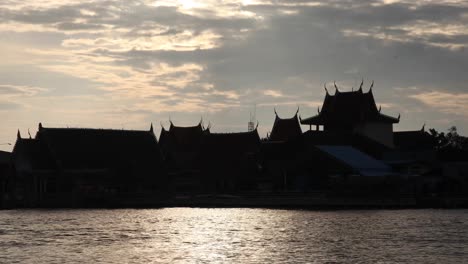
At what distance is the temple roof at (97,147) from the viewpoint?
85062 mm

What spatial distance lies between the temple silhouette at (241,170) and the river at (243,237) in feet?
26.7

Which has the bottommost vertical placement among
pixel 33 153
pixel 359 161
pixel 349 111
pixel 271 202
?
pixel 271 202

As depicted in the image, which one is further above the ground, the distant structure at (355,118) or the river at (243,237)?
the distant structure at (355,118)

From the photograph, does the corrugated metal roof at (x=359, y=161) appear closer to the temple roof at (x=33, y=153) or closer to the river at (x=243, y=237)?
the river at (x=243, y=237)

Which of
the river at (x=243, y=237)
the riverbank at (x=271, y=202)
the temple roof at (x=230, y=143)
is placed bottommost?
the river at (x=243, y=237)

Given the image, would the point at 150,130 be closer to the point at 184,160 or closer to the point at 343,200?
the point at 184,160

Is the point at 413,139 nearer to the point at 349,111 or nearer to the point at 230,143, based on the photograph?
the point at 349,111

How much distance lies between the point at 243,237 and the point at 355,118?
5571cm

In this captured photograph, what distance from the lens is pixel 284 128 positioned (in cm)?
11138

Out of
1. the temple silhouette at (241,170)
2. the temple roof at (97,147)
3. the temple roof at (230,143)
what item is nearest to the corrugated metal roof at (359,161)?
the temple silhouette at (241,170)

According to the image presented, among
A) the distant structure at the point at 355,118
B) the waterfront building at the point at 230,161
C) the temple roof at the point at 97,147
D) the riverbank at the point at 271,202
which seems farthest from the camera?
the distant structure at the point at 355,118

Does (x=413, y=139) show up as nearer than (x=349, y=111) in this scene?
No

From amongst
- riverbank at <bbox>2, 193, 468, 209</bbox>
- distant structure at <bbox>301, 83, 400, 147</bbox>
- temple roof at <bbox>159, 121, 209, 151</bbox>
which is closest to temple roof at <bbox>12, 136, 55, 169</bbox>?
riverbank at <bbox>2, 193, 468, 209</bbox>

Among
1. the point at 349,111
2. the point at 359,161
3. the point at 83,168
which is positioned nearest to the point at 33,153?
the point at 83,168
